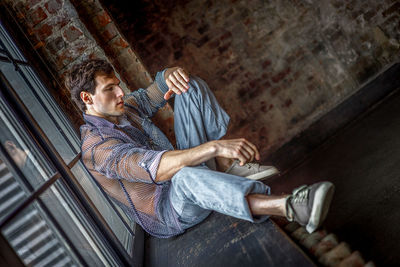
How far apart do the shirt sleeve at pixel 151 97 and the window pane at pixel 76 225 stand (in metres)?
0.87

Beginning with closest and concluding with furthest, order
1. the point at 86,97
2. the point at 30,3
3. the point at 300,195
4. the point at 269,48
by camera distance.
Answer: the point at 300,195, the point at 86,97, the point at 30,3, the point at 269,48

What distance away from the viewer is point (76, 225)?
1471mm

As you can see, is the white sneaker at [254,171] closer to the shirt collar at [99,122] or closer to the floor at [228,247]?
the floor at [228,247]

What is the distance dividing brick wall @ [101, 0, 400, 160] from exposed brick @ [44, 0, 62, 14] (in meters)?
0.85

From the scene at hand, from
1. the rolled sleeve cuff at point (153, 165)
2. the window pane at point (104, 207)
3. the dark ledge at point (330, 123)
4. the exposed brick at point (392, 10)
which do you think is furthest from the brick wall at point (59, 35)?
the exposed brick at point (392, 10)

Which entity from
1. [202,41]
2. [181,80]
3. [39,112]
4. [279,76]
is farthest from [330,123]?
[39,112]

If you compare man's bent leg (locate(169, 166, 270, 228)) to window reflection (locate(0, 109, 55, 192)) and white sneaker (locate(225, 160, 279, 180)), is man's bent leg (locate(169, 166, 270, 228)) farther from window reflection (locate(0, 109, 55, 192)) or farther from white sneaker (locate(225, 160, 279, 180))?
window reflection (locate(0, 109, 55, 192))

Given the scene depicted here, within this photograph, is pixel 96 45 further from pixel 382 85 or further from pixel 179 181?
pixel 382 85

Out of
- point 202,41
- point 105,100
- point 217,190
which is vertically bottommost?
point 217,190

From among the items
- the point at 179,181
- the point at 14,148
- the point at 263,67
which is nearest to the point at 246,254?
the point at 179,181

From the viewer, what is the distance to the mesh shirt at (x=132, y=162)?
1479 millimetres

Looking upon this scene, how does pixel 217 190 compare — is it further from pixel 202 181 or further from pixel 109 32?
pixel 109 32

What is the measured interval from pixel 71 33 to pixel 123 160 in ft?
4.55

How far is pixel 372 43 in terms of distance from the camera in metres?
3.28
